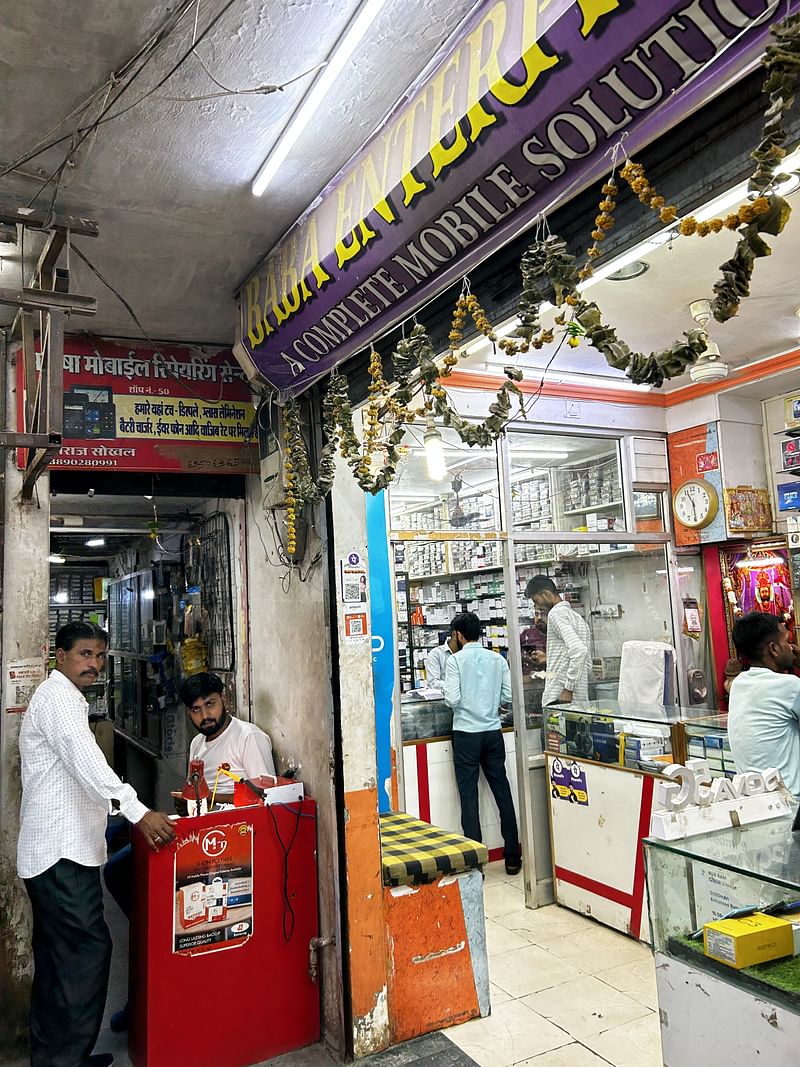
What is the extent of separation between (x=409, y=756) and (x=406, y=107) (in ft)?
13.1

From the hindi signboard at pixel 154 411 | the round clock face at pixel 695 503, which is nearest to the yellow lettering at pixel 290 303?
the hindi signboard at pixel 154 411

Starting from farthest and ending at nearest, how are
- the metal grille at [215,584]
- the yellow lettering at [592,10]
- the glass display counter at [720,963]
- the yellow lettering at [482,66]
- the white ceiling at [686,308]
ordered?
the metal grille at [215,584]
the white ceiling at [686,308]
the glass display counter at [720,963]
the yellow lettering at [482,66]
the yellow lettering at [592,10]

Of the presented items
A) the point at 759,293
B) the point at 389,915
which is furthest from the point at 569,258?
the point at 759,293

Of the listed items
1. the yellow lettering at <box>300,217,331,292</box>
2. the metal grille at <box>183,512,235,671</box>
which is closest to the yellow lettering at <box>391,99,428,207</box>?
the yellow lettering at <box>300,217,331,292</box>

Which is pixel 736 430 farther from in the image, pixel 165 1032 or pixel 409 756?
pixel 165 1032

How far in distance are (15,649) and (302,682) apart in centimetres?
126

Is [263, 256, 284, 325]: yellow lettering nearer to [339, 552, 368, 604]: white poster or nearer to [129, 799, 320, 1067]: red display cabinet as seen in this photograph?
[339, 552, 368, 604]: white poster

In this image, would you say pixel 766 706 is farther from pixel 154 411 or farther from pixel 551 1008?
pixel 154 411

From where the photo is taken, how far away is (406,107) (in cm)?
219

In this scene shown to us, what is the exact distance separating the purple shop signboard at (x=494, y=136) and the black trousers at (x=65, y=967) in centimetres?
233

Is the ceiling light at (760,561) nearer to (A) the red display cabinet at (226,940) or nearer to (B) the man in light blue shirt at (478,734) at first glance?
(B) the man in light blue shirt at (478,734)

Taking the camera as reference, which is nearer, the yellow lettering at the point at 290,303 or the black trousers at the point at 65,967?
the yellow lettering at the point at 290,303

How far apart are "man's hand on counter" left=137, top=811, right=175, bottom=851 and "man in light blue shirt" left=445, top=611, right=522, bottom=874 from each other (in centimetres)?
252

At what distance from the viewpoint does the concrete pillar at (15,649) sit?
330cm
